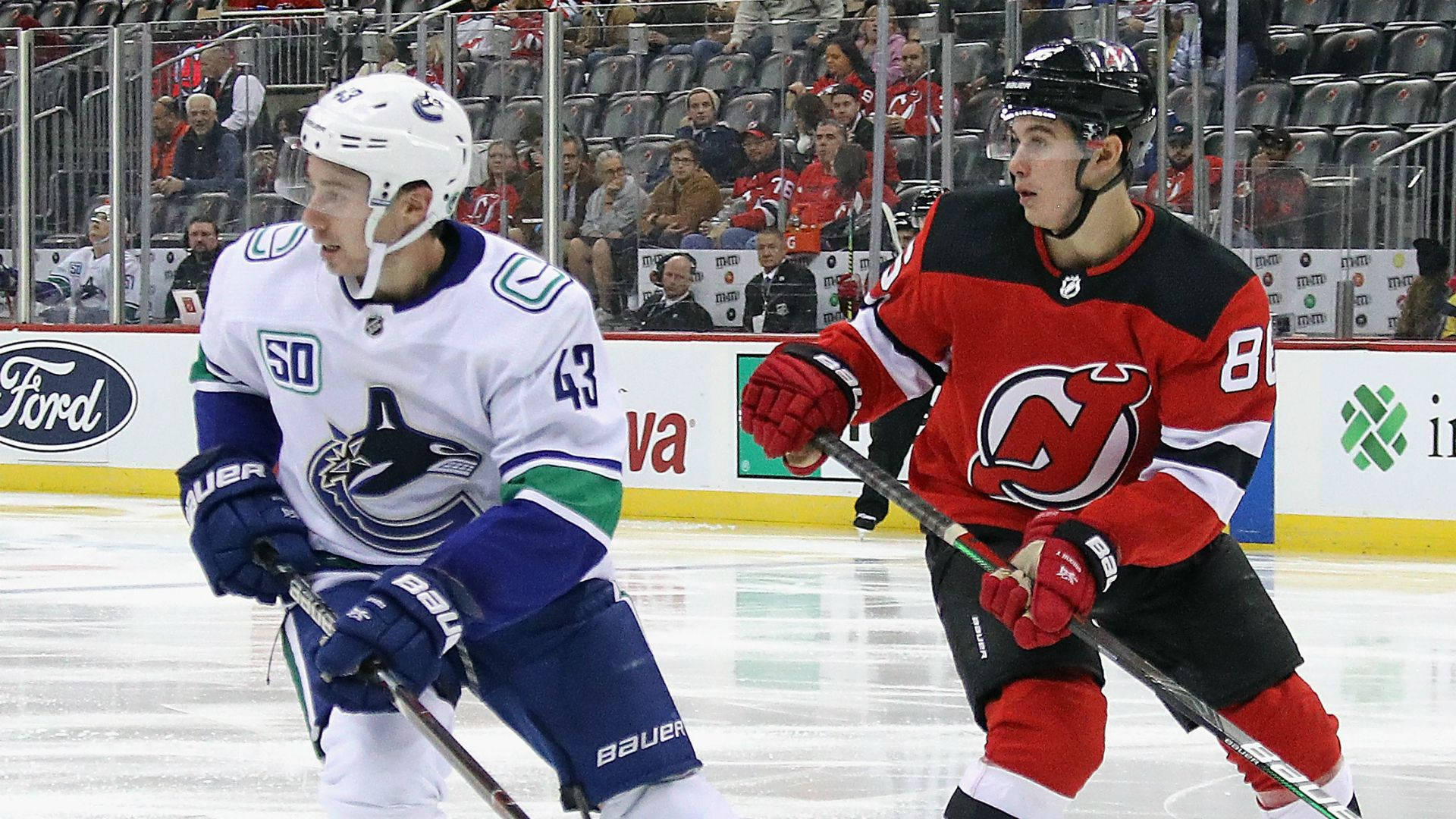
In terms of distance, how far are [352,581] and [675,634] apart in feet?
10.9

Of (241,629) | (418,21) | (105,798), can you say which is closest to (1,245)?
(418,21)

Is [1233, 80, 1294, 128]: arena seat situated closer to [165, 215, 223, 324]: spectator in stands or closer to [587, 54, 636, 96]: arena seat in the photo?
[587, 54, 636, 96]: arena seat

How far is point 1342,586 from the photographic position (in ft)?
23.5

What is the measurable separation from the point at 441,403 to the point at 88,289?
820 centimetres

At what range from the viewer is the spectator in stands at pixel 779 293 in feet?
28.6

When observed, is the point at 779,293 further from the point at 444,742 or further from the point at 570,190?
the point at 444,742

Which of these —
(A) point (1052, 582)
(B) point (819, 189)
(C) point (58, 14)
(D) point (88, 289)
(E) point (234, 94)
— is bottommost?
(D) point (88, 289)

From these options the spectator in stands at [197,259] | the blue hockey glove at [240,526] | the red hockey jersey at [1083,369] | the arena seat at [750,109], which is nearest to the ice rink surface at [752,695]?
the blue hockey glove at [240,526]

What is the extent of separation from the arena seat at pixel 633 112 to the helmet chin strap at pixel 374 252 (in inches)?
258

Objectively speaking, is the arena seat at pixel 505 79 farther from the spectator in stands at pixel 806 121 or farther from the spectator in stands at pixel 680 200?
the spectator in stands at pixel 806 121

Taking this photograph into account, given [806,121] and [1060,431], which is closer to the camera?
[1060,431]

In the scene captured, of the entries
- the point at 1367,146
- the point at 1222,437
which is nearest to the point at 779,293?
the point at 1367,146

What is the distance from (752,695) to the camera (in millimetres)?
5012

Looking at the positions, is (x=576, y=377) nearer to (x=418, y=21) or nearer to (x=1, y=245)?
(x=418, y=21)
